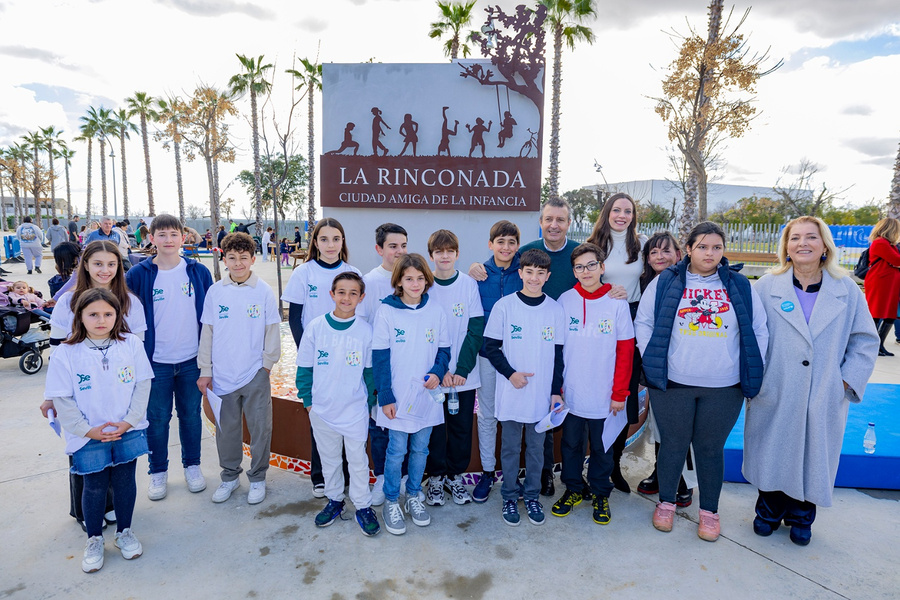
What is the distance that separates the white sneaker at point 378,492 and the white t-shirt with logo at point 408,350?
1.67ft

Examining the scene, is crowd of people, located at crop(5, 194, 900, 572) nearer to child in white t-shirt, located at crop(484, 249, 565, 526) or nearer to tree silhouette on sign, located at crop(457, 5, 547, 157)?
child in white t-shirt, located at crop(484, 249, 565, 526)

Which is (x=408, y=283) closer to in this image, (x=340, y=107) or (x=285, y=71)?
(x=340, y=107)

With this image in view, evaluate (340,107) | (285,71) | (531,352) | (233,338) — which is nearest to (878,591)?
(531,352)

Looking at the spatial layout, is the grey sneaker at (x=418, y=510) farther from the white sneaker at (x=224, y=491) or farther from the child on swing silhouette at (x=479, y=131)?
the child on swing silhouette at (x=479, y=131)

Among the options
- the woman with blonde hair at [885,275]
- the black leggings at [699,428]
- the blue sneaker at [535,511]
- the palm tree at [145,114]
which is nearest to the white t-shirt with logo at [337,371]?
the blue sneaker at [535,511]

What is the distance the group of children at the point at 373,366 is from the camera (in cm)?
281

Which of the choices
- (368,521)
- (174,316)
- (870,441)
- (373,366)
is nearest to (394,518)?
(368,521)

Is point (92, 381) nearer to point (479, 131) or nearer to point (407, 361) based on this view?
point (407, 361)

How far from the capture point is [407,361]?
9.42 feet

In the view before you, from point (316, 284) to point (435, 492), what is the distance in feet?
5.09

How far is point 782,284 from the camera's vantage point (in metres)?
2.81

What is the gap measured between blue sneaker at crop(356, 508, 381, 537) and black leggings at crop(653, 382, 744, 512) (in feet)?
5.69

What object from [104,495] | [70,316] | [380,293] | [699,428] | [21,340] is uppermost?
[380,293]

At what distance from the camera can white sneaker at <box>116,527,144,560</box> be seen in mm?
2588
